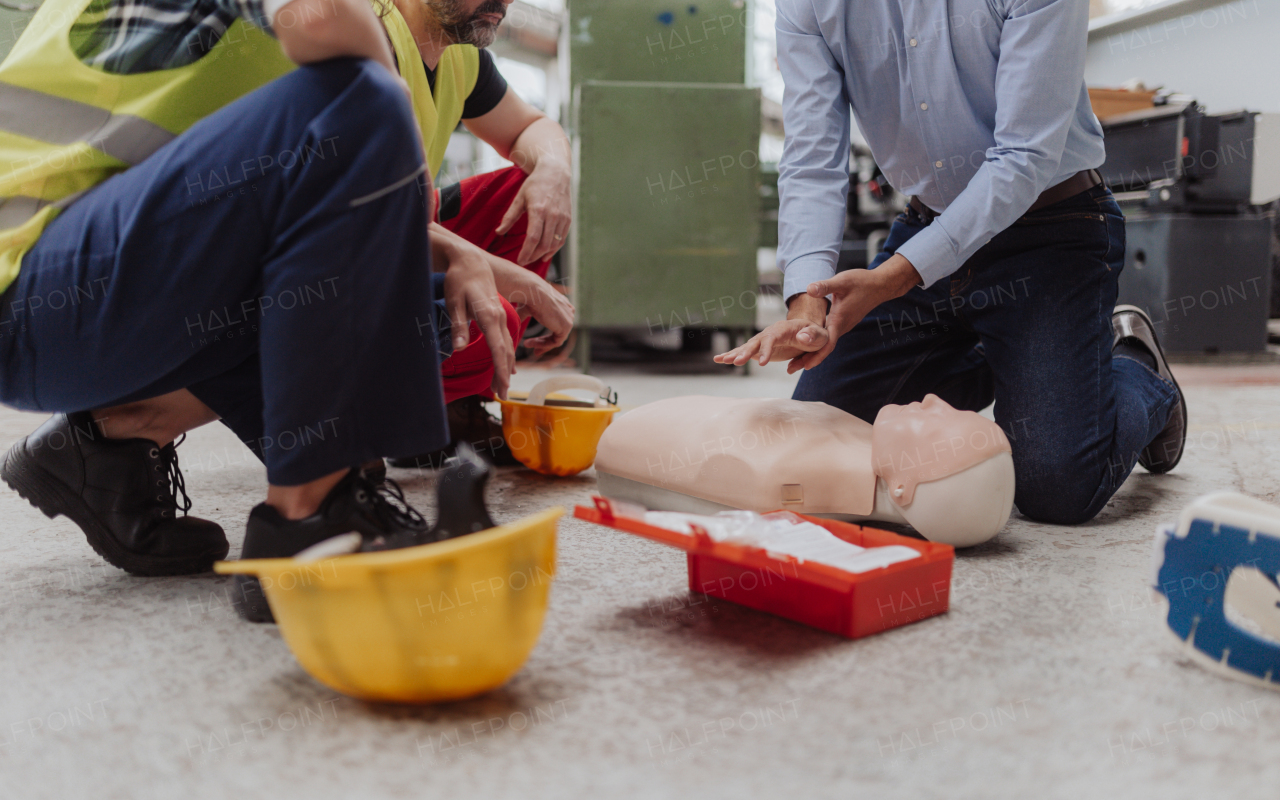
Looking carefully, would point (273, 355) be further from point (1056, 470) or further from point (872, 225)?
point (872, 225)

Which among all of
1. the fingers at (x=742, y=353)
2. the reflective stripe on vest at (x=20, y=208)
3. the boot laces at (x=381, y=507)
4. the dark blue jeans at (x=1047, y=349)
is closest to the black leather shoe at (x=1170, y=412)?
the dark blue jeans at (x=1047, y=349)

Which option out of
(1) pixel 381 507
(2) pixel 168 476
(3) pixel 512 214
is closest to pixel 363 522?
(1) pixel 381 507

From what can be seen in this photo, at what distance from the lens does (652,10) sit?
9.83 ft

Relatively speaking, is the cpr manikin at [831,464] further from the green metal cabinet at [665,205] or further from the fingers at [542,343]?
the green metal cabinet at [665,205]

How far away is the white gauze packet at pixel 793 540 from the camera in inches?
29.7

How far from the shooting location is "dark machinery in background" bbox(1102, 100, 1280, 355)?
122 inches

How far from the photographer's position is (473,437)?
1.51m

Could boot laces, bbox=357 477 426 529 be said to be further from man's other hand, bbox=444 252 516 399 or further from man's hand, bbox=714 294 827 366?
man's hand, bbox=714 294 827 366

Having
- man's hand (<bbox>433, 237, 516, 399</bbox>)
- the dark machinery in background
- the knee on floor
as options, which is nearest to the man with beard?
man's hand (<bbox>433, 237, 516, 399</bbox>)

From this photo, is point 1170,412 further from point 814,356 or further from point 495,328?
point 495,328

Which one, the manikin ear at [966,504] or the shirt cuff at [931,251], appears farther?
the shirt cuff at [931,251]

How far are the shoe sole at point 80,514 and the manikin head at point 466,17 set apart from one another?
28.2 inches

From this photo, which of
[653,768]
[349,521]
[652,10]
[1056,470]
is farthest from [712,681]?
[652,10]

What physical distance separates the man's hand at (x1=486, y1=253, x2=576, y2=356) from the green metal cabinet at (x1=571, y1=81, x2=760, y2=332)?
170 cm
